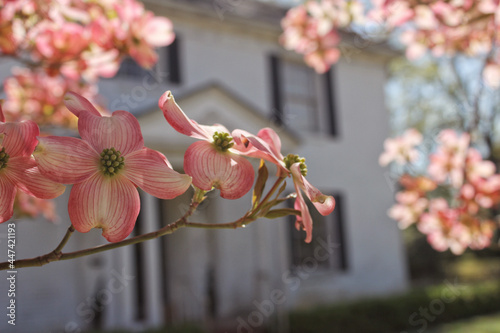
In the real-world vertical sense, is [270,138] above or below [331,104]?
below

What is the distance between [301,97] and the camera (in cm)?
772

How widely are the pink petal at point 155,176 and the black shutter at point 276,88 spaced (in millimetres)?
6776

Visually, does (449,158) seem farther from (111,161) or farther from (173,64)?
(173,64)

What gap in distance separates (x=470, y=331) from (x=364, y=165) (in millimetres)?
3082

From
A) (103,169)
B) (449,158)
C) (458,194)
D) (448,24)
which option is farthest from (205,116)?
(103,169)

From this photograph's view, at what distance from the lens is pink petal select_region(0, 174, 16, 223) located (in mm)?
449

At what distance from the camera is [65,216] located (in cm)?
545

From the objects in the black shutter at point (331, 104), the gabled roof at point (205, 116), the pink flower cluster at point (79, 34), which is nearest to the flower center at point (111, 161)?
the pink flower cluster at point (79, 34)

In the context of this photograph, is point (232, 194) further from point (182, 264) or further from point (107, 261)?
point (182, 264)

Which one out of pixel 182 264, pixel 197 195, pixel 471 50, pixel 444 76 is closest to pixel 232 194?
pixel 197 195

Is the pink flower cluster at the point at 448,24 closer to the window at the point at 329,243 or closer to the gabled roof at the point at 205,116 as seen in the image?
the gabled roof at the point at 205,116

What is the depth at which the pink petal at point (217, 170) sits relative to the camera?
49 cm

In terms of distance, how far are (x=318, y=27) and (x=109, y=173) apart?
203cm

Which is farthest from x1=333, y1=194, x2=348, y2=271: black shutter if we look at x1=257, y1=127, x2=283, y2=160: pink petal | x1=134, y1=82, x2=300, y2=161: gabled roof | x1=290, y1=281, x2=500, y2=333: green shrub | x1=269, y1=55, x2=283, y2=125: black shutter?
x1=257, y1=127, x2=283, y2=160: pink petal
